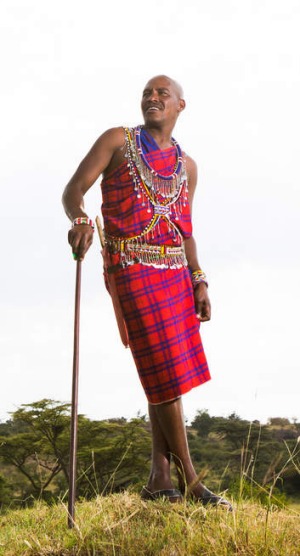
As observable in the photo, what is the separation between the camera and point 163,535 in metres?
3.61

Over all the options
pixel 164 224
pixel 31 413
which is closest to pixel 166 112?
pixel 164 224

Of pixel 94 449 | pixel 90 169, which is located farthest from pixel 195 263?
pixel 94 449

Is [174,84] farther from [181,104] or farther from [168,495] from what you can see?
[168,495]

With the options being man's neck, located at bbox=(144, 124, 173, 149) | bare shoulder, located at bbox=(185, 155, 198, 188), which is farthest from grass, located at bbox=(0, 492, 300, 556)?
man's neck, located at bbox=(144, 124, 173, 149)

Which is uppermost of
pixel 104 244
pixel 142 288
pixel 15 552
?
pixel 104 244

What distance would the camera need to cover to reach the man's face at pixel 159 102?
4578mm

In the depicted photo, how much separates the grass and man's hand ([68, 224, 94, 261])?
1366 millimetres

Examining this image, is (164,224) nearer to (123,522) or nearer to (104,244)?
(104,244)

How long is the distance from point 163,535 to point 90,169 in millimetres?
2077

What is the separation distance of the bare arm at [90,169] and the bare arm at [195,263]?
0.64 m

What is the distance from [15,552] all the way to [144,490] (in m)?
1.07

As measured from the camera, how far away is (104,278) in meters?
4.61

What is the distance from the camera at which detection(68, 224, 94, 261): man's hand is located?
12.8 feet

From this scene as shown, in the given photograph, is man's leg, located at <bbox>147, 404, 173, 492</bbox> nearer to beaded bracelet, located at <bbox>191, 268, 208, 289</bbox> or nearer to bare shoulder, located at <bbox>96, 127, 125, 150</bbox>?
beaded bracelet, located at <bbox>191, 268, 208, 289</bbox>
